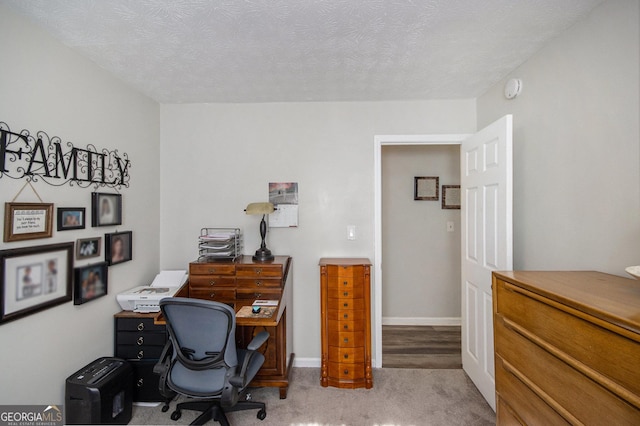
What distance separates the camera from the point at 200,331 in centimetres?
170

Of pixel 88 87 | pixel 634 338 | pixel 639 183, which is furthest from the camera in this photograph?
pixel 88 87

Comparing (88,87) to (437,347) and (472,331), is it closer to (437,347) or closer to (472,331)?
(472,331)

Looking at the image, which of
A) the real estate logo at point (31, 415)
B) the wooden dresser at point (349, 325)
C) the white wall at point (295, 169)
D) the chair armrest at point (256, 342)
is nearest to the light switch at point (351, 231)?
the white wall at point (295, 169)

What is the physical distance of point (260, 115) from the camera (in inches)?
112

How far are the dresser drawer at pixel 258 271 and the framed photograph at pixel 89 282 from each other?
97 cm

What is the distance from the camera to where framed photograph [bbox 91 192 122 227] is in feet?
6.85

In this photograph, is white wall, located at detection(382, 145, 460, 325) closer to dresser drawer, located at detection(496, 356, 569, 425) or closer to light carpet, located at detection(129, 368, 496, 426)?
light carpet, located at detection(129, 368, 496, 426)

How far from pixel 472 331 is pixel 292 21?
2.70 meters

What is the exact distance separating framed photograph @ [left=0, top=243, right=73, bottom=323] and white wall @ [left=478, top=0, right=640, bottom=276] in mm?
3116

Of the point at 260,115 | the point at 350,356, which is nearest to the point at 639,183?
the point at 350,356

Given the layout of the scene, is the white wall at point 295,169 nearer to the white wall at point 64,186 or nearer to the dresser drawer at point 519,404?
the white wall at point 64,186

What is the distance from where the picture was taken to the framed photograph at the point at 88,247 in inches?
77.0

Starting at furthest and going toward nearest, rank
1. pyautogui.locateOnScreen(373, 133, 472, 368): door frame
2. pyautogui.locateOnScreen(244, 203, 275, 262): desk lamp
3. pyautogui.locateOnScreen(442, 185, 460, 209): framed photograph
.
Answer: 1. pyautogui.locateOnScreen(442, 185, 460, 209): framed photograph
2. pyautogui.locateOnScreen(373, 133, 472, 368): door frame
3. pyautogui.locateOnScreen(244, 203, 275, 262): desk lamp

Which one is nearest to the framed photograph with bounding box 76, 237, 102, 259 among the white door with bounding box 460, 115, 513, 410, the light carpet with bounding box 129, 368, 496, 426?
the light carpet with bounding box 129, 368, 496, 426
